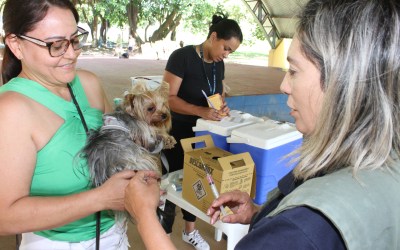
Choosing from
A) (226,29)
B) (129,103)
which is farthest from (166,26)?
(129,103)

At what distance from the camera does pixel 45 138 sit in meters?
1.12

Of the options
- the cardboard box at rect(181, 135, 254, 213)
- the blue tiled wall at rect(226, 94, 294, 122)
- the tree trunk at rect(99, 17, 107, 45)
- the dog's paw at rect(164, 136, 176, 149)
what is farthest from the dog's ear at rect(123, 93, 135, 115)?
the tree trunk at rect(99, 17, 107, 45)

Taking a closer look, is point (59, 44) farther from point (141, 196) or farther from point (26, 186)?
point (141, 196)

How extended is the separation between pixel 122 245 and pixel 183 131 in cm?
132

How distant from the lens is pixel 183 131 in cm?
266

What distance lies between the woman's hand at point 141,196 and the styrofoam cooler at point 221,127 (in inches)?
29.7

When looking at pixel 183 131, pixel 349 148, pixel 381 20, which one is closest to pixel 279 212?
pixel 349 148

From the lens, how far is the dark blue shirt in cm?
55

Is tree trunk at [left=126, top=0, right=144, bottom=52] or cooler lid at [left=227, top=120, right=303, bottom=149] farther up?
tree trunk at [left=126, top=0, right=144, bottom=52]

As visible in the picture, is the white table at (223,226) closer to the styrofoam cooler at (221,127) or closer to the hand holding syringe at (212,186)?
the hand holding syringe at (212,186)

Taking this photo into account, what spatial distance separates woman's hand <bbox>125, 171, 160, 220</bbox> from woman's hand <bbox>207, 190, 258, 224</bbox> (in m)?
0.26

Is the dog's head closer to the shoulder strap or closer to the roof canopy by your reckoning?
the shoulder strap

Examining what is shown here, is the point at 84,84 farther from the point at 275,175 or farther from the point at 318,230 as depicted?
the point at 318,230

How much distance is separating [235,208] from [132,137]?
809 mm
